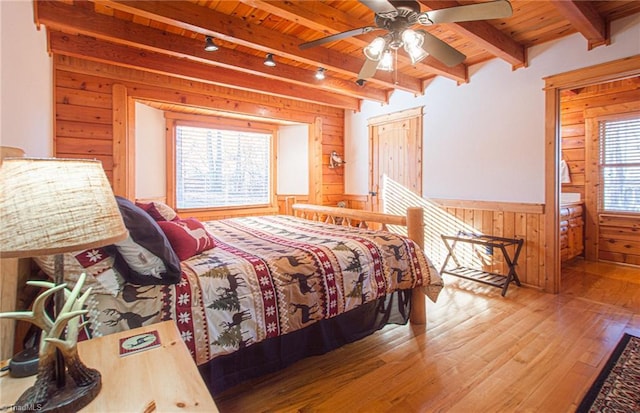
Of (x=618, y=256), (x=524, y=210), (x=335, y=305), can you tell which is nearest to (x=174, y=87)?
(x=335, y=305)

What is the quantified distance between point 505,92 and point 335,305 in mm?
3254

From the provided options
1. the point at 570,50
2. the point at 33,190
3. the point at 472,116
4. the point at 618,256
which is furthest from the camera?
Result: the point at 618,256

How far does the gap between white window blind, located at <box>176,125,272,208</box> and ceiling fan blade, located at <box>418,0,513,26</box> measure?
3.72 meters

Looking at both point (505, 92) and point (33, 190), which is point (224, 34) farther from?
point (505, 92)

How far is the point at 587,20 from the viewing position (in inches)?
101

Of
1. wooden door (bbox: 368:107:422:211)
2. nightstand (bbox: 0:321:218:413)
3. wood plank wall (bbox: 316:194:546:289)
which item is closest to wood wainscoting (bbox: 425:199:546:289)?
wood plank wall (bbox: 316:194:546:289)

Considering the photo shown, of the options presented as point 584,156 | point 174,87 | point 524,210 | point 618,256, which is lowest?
point 618,256

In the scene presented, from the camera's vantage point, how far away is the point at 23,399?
2.54 ft

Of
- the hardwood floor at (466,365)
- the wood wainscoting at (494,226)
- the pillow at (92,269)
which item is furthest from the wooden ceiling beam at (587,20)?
the pillow at (92,269)

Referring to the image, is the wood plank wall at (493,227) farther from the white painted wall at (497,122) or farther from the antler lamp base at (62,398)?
the antler lamp base at (62,398)

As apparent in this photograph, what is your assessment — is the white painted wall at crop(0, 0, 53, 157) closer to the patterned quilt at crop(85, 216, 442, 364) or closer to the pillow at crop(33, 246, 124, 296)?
the pillow at crop(33, 246, 124, 296)

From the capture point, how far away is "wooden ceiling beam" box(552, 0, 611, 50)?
234 cm

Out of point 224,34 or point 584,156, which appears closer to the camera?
point 224,34

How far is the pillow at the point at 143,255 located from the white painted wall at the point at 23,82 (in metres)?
0.94
